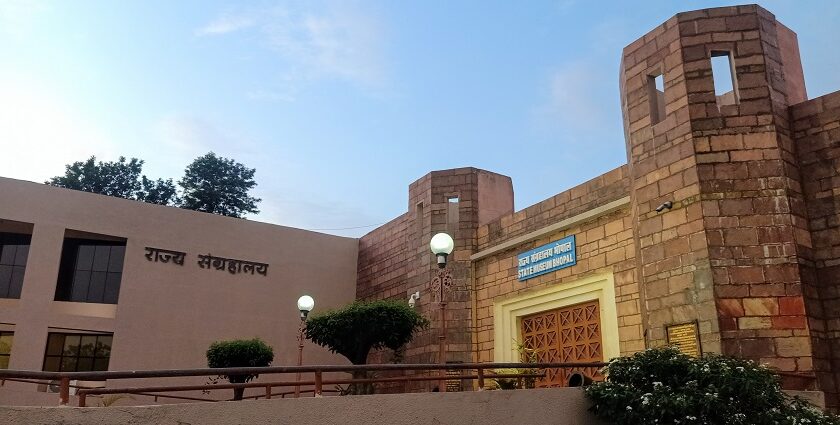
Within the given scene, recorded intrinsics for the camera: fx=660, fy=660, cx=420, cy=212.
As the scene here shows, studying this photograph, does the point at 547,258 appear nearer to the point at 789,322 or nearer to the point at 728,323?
the point at 728,323

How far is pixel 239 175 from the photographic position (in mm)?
27781

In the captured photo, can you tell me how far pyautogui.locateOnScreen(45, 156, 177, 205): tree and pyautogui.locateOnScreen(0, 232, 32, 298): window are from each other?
11039 millimetres

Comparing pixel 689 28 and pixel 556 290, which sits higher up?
pixel 689 28

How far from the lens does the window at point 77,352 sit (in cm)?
1303

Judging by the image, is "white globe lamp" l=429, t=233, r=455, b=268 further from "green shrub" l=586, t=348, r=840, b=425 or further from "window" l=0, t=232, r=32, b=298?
"window" l=0, t=232, r=32, b=298

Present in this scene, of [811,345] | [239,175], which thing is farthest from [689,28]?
[239,175]

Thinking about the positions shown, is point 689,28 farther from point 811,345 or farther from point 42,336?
point 42,336

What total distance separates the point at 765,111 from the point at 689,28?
149cm

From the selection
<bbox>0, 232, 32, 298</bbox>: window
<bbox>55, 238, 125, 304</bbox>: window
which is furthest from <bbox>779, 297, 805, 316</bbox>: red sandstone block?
<bbox>0, 232, 32, 298</bbox>: window

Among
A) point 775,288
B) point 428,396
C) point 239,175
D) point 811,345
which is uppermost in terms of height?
point 239,175

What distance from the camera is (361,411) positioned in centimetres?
616

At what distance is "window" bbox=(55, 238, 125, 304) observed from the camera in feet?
45.4

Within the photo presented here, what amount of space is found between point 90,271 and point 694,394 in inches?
486

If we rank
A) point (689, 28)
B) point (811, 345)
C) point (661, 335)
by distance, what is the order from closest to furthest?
point (811, 345) < point (661, 335) < point (689, 28)
